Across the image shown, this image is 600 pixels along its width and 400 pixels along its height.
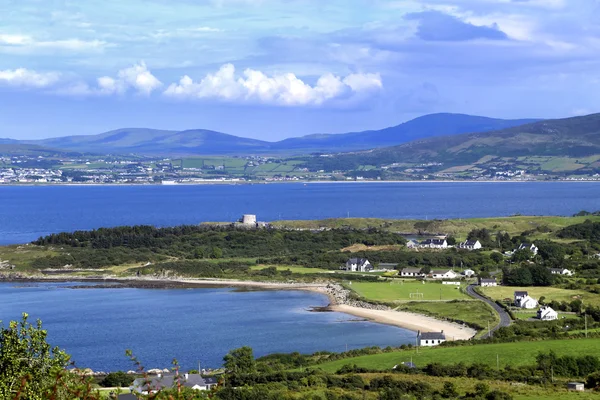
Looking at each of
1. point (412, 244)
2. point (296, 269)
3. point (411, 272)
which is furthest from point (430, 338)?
point (412, 244)

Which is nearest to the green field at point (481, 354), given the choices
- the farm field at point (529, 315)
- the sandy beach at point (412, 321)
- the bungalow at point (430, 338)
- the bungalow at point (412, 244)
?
the bungalow at point (430, 338)

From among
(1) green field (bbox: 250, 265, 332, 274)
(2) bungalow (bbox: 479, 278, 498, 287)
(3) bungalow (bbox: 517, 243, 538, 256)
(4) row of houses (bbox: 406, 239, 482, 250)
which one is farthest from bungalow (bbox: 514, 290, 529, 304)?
(4) row of houses (bbox: 406, 239, 482, 250)

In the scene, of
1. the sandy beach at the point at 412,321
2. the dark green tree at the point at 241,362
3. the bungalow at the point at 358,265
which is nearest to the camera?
the dark green tree at the point at 241,362

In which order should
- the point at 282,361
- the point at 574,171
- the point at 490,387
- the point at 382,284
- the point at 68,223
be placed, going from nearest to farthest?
1. the point at 490,387
2. the point at 282,361
3. the point at 382,284
4. the point at 68,223
5. the point at 574,171

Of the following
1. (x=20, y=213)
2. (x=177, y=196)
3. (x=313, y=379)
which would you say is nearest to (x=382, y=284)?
(x=313, y=379)

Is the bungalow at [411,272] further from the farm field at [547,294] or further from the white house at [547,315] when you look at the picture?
the white house at [547,315]

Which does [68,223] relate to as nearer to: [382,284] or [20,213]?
[20,213]

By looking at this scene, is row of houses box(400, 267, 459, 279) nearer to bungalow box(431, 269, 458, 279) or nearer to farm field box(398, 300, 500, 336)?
bungalow box(431, 269, 458, 279)
